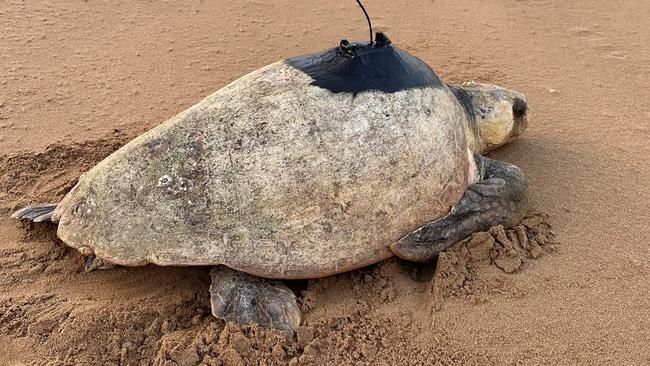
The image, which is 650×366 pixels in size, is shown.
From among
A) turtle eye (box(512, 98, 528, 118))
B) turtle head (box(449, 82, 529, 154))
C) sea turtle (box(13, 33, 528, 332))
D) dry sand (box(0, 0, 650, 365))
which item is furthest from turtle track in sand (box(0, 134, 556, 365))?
turtle eye (box(512, 98, 528, 118))

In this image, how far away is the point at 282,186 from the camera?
242 cm

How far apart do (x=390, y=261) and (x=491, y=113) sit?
4.14ft

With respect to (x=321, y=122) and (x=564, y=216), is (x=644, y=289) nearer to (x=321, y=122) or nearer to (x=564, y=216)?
(x=564, y=216)

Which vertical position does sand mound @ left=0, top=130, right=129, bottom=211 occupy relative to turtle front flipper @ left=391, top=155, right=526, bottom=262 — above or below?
above

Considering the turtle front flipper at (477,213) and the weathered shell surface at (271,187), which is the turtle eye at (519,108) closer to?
the turtle front flipper at (477,213)

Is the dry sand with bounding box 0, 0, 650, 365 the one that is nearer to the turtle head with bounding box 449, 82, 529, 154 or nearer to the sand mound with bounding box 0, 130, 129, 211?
the sand mound with bounding box 0, 130, 129, 211

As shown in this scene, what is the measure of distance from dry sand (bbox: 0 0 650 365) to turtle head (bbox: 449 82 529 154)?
21 centimetres

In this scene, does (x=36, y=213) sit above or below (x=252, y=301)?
above

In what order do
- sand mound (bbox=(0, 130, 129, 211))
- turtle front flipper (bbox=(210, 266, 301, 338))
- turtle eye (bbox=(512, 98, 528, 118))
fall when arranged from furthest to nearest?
turtle eye (bbox=(512, 98, 528, 118)) → sand mound (bbox=(0, 130, 129, 211)) → turtle front flipper (bbox=(210, 266, 301, 338))

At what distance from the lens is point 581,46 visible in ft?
16.6

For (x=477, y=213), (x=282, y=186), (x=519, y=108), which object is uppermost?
(x=282, y=186)

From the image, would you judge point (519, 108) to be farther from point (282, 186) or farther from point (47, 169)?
point (47, 169)

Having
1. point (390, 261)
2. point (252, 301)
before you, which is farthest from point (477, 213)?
point (252, 301)

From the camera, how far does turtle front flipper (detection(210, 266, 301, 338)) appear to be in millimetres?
2418
